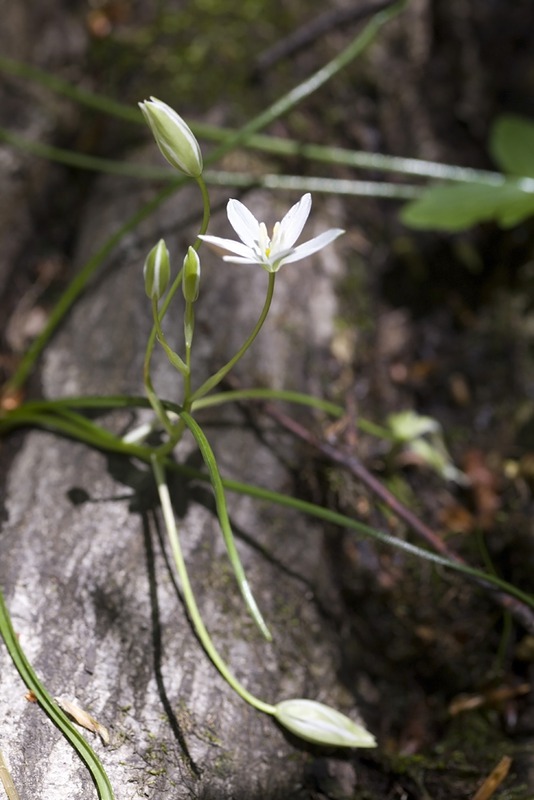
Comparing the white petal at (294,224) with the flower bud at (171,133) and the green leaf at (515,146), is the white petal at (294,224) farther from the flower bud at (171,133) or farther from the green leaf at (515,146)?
the green leaf at (515,146)

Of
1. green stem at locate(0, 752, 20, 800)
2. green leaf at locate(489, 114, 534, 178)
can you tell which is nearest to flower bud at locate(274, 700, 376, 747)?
green stem at locate(0, 752, 20, 800)

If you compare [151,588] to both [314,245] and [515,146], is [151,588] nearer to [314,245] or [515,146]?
[314,245]

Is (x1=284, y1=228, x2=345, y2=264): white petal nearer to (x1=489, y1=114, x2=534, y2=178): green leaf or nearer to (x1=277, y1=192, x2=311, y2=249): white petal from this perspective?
(x1=277, y1=192, x2=311, y2=249): white petal

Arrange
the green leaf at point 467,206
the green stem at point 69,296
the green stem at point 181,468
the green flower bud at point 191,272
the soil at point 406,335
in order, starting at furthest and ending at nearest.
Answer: the green leaf at point 467,206 → the green stem at point 69,296 → the soil at point 406,335 → the green stem at point 181,468 → the green flower bud at point 191,272

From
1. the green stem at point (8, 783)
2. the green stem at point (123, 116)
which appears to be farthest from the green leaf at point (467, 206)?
the green stem at point (8, 783)

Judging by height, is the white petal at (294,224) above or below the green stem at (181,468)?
above
